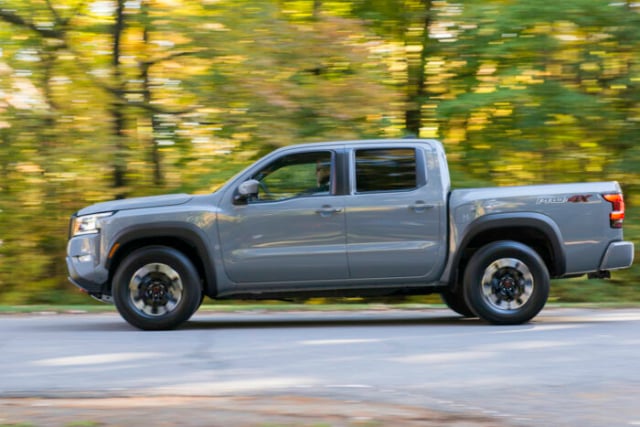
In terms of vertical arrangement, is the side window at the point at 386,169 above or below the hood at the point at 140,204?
above

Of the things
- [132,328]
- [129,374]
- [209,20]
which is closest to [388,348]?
[129,374]

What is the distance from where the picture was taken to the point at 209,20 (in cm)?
1852

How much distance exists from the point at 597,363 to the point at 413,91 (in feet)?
42.3

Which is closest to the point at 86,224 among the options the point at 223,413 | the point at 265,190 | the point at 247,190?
the point at 247,190

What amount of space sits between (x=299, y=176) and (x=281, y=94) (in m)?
7.47

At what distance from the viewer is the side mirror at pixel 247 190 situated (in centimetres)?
1030

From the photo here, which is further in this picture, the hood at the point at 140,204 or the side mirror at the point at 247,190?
the hood at the point at 140,204

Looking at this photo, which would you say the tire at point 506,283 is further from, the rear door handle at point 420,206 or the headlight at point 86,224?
the headlight at point 86,224

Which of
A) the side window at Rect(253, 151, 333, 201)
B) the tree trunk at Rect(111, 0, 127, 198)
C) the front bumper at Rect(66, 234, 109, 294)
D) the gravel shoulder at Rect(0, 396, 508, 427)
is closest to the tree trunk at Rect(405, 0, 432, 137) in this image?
→ the tree trunk at Rect(111, 0, 127, 198)

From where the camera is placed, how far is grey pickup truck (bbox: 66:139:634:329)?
10320mm

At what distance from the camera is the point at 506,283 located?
10.4 metres

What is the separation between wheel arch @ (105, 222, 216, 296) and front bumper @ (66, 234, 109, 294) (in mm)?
106

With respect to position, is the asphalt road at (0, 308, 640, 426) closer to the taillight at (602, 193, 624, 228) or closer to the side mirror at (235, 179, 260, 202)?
the taillight at (602, 193, 624, 228)

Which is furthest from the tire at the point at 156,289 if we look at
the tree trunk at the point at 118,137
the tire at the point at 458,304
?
the tree trunk at the point at 118,137
